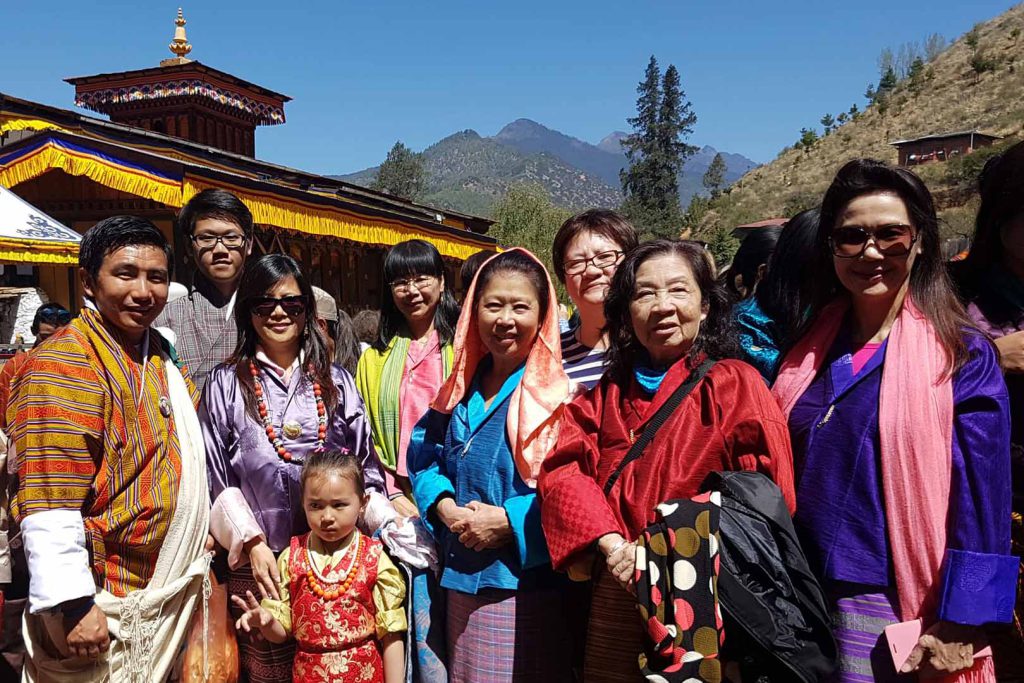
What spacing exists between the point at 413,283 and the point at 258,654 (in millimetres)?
1623

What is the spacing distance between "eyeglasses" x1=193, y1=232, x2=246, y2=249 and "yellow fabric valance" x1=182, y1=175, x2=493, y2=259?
4.54 meters

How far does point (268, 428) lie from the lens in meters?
2.85

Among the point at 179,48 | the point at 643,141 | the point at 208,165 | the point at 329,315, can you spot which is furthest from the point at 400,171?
the point at 329,315

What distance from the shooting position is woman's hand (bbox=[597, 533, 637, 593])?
2.09 m

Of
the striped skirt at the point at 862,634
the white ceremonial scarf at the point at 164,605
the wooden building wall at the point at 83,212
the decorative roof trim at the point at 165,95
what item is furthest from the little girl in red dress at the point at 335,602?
the decorative roof trim at the point at 165,95

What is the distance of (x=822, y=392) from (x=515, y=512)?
996 mm

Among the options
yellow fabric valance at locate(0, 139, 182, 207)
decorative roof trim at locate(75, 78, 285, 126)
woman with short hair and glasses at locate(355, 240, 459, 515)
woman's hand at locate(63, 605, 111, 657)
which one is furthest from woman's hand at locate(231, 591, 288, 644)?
decorative roof trim at locate(75, 78, 285, 126)

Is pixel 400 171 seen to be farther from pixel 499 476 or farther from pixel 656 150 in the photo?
pixel 499 476

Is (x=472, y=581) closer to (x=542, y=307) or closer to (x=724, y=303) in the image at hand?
(x=542, y=307)

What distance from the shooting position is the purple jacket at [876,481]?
194 centimetres

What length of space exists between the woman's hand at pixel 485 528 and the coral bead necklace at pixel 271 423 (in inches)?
27.4

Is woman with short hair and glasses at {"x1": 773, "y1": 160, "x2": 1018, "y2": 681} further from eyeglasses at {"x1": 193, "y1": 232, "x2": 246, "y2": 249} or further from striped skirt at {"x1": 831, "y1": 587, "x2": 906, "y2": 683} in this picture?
eyeglasses at {"x1": 193, "y1": 232, "x2": 246, "y2": 249}

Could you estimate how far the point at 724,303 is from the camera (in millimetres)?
2393

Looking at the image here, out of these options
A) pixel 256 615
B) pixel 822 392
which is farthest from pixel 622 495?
pixel 256 615
